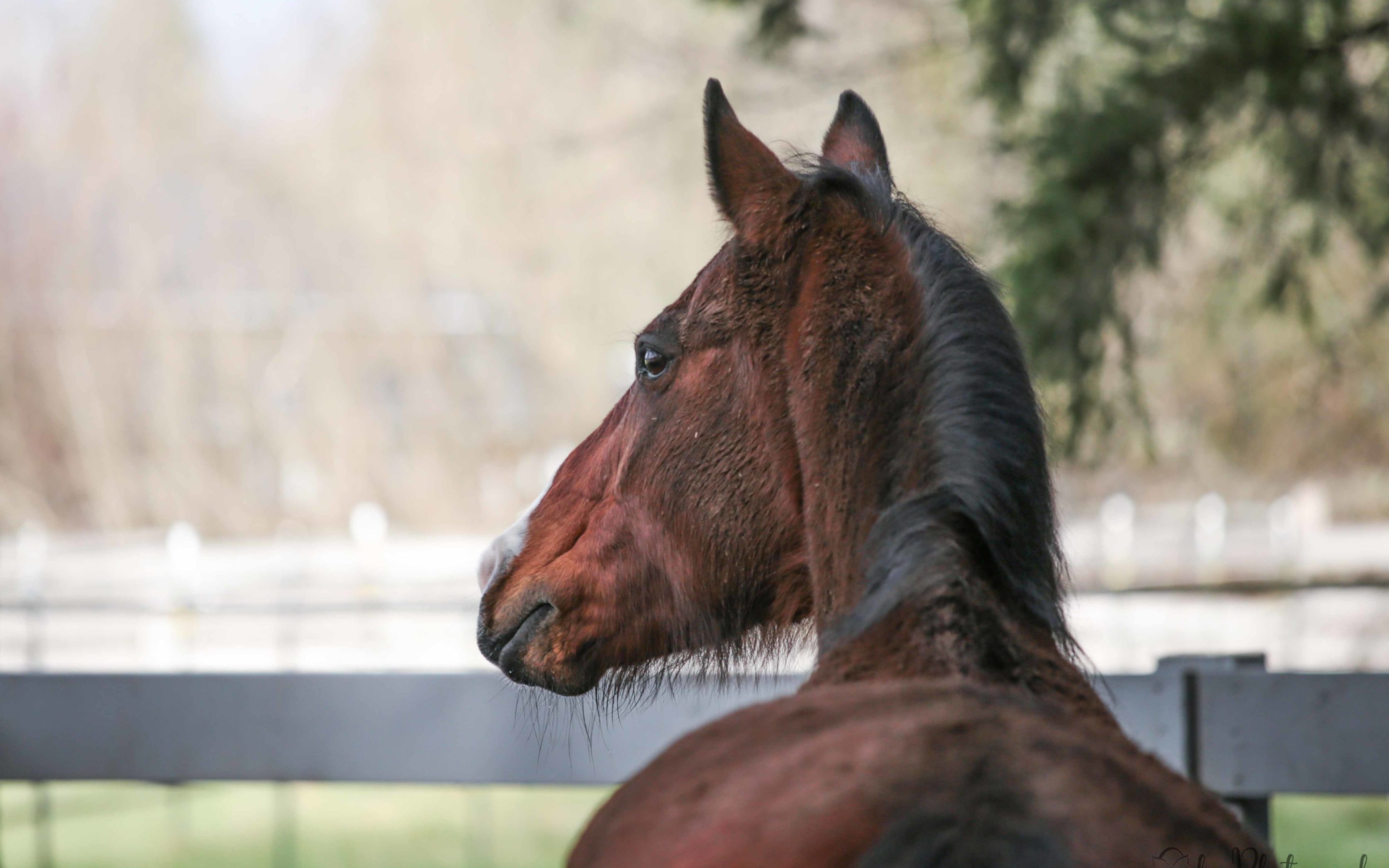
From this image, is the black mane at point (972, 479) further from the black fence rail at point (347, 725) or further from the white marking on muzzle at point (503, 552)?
the black fence rail at point (347, 725)

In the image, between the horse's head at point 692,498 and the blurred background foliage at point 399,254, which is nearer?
the horse's head at point 692,498

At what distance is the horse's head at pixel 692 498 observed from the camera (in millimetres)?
2049

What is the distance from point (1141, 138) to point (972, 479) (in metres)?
5.11

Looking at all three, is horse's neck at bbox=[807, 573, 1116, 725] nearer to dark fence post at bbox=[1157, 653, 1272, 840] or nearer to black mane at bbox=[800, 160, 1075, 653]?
black mane at bbox=[800, 160, 1075, 653]

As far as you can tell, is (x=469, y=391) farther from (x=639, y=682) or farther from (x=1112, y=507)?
(x=639, y=682)

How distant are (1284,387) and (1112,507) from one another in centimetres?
553

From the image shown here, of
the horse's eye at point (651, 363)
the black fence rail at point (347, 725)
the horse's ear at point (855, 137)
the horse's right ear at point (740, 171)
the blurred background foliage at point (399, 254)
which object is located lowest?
the black fence rail at point (347, 725)

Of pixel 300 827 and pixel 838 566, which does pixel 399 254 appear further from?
pixel 838 566

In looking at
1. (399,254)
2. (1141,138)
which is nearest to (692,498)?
(1141,138)

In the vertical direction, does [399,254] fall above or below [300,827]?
above

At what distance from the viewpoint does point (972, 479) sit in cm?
166
